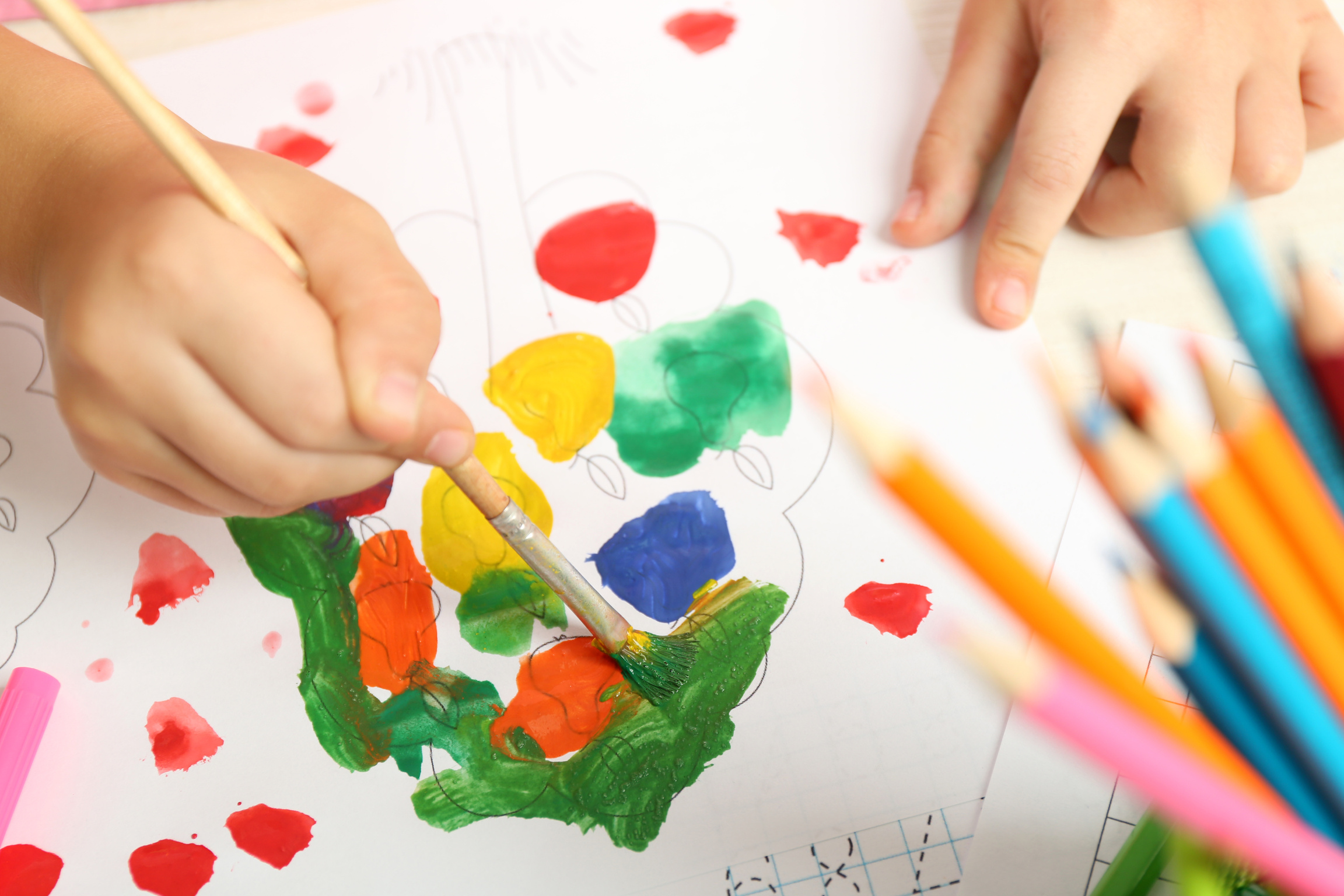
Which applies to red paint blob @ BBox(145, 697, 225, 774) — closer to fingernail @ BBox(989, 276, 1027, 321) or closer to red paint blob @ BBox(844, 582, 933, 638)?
red paint blob @ BBox(844, 582, 933, 638)

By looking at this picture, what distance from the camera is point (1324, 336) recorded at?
22cm

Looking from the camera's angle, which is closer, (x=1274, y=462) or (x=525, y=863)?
(x=1274, y=462)

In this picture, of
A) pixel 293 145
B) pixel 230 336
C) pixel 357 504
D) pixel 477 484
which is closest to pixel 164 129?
pixel 230 336

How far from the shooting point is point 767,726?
19.4 inches

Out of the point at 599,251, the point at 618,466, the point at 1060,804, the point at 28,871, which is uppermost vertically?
the point at 599,251

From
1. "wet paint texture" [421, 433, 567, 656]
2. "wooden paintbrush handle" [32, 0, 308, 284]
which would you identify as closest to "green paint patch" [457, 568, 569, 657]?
"wet paint texture" [421, 433, 567, 656]

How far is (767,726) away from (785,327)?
25 cm

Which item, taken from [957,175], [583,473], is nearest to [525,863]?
[583,473]

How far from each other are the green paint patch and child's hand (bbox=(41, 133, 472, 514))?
0.13m

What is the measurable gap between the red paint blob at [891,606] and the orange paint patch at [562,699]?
0.47ft

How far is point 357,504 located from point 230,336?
226mm

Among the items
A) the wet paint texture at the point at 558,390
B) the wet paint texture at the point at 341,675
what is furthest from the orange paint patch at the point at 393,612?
the wet paint texture at the point at 558,390

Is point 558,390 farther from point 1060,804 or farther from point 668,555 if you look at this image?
point 1060,804

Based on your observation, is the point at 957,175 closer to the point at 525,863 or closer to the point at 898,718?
the point at 898,718
